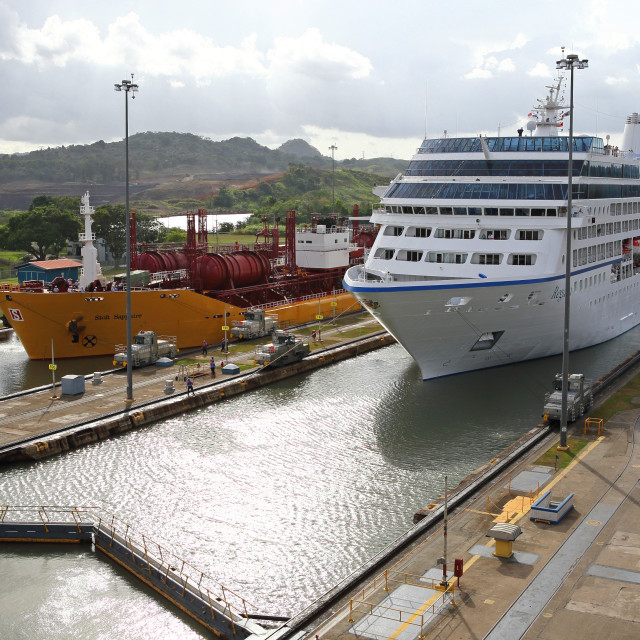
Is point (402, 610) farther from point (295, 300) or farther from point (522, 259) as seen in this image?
point (295, 300)

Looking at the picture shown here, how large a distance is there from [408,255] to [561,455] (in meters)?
17.5

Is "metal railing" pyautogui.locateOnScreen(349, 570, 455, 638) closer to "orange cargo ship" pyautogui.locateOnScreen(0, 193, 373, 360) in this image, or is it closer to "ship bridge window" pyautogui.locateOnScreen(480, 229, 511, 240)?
"ship bridge window" pyautogui.locateOnScreen(480, 229, 511, 240)

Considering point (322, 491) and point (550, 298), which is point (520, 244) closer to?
point (550, 298)

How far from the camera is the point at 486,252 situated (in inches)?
1661

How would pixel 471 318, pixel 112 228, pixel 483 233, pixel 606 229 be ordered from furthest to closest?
pixel 112 228, pixel 606 229, pixel 483 233, pixel 471 318

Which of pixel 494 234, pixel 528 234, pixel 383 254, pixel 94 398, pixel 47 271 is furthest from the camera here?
pixel 47 271

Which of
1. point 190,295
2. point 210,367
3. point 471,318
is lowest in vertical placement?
point 210,367

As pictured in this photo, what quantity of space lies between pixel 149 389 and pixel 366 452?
12.8 m

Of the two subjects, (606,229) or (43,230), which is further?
(43,230)

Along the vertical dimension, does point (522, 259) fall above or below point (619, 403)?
above

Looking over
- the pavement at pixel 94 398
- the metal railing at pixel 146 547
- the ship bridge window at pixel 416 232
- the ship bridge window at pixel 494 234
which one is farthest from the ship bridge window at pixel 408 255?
the metal railing at pixel 146 547

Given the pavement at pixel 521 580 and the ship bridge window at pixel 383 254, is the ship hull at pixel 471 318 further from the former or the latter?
the pavement at pixel 521 580

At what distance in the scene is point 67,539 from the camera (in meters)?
25.3

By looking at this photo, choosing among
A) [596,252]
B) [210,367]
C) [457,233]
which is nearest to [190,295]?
[210,367]
